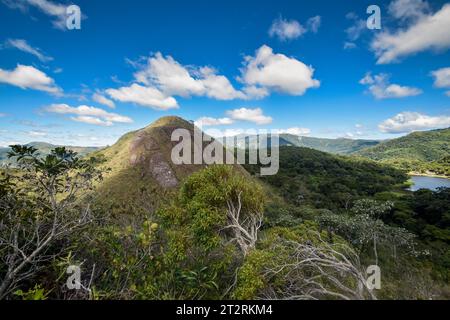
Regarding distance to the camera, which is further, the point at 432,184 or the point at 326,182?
the point at 432,184

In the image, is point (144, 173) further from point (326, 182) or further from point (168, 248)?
point (326, 182)

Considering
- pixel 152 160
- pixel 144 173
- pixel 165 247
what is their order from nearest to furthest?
pixel 165 247 → pixel 144 173 → pixel 152 160

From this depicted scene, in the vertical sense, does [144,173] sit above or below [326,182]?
above

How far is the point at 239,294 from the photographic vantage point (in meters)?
6.27

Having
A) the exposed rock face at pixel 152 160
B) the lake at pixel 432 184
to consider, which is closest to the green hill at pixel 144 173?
the exposed rock face at pixel 152 160

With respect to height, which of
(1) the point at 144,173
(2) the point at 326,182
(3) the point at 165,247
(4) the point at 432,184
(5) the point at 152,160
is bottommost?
(4) the point at 432,184

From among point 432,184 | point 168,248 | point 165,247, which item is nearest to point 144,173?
point 165,247

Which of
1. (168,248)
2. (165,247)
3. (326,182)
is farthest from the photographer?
(326,182)

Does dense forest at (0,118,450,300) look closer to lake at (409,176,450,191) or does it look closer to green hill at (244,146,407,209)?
green hill at (244,146,407,209)

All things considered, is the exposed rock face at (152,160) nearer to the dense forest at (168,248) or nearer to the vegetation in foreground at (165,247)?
the dense forest at (168,248)

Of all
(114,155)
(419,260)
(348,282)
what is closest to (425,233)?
(419,260)

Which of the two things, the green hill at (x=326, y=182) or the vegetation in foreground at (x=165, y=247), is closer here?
the vegetation in foreground at (x=165, y=247)
